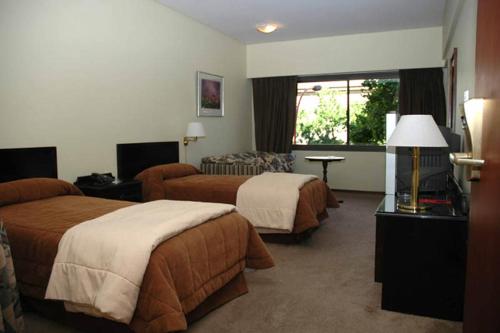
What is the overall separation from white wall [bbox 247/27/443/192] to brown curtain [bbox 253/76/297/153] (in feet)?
0.64

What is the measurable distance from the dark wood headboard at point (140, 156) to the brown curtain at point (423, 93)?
12.1ft

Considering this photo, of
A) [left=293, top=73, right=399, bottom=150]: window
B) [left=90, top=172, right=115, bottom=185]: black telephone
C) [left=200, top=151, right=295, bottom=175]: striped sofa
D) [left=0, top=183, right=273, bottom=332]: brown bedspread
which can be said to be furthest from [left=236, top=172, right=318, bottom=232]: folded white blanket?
[left=293, top=73, right=399, bottom=150]: window

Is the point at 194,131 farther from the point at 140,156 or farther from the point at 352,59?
the point at 352,59

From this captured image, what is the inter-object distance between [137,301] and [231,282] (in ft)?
2.80

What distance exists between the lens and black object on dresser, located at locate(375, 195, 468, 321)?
7.39 feet

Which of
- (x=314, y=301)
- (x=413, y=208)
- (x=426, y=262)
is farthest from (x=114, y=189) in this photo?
(x=426, y=262)

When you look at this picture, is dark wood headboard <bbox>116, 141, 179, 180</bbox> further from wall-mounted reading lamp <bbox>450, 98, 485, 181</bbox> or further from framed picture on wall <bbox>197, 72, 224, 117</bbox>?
wall-mounted reading lamp <bbox>450, 98, 485, 181</bbox>

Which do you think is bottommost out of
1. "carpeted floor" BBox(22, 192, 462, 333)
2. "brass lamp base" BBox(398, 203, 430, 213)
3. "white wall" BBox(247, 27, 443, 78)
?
"carpeted floor" BBox(22, 192, 462, 333)

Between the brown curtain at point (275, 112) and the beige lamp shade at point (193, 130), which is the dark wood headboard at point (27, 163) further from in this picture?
the brown curtain at point (275, 112)

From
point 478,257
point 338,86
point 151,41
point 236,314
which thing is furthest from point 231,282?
point 338,86

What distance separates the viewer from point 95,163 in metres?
4.09

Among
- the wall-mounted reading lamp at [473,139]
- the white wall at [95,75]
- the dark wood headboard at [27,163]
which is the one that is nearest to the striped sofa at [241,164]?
the white wall at [95,75]

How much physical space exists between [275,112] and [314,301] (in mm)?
4892

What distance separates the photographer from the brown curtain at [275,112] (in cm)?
700
